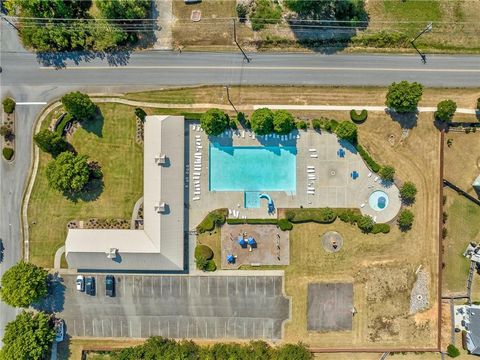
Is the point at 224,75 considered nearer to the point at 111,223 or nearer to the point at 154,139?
the point at 154,139

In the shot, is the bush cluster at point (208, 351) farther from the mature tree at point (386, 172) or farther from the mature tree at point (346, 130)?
the mature tree at point (346, 130)

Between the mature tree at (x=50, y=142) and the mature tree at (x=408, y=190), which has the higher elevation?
the mature tree at (x=50, y=142)

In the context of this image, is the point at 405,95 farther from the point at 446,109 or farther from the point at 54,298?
the point at 54,298

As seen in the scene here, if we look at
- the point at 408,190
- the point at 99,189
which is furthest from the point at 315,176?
the point at 99,189

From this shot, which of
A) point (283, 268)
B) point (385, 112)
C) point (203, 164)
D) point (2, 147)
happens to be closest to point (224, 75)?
point (203, 164)

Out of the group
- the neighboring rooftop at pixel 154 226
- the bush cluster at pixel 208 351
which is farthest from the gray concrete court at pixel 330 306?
the neighboring rooftop at pixel 154 226

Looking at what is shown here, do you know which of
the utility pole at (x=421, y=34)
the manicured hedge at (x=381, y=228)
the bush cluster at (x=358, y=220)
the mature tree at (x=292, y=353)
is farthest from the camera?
the manicured hedge at (x=381, y=228)
